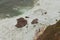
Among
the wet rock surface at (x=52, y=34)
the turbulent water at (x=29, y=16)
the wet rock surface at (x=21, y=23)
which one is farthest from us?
the wet rock surface at (x=21, y=23)

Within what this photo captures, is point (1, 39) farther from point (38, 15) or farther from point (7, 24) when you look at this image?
point (38, 15)

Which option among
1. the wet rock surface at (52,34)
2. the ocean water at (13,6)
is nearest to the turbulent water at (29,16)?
the ocean water at (13,6)

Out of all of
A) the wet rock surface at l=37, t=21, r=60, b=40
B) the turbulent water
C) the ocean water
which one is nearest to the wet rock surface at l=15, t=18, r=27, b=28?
the turbulent water

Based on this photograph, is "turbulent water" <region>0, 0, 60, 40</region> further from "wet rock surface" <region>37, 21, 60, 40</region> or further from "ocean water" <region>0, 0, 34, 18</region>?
"wet rock surface" <region>37, 21, 60, 40</region>

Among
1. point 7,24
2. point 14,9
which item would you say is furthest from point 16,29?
point 14,9

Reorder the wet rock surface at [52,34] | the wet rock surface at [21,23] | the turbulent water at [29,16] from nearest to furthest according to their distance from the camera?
the wet rock surface at [52,34] < the turbulent water at [29,16] < the wet rock surface at [21,23]

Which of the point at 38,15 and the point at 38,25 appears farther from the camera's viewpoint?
the point at 38,15

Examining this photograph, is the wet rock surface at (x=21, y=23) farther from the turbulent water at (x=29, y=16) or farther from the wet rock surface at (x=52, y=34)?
the wet rock surface at (x=52, y=34)

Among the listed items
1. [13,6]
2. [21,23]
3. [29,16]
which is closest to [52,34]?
[21,23]

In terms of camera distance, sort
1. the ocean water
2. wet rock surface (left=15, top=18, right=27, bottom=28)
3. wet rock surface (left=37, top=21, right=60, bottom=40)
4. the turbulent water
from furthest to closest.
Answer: the ocean water
wet rock surface (left=15, top=18, right=27, bottom=28)
the turbulent water
wet rock surface (left=37, top=21, right=60, bottom=40)

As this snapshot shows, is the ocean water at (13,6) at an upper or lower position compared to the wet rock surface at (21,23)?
upper

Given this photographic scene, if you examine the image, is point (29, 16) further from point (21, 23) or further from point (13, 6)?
point (13, 6)
